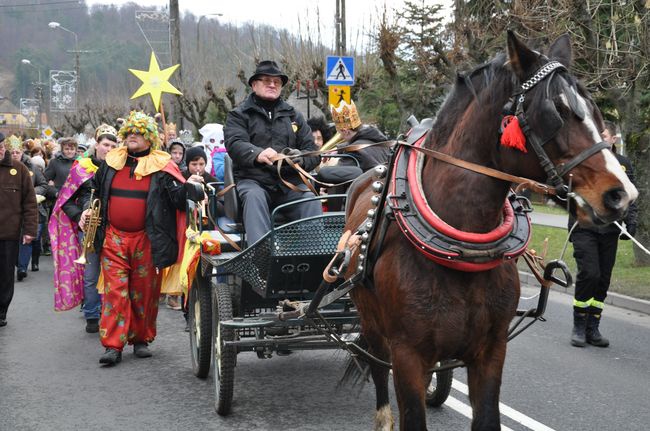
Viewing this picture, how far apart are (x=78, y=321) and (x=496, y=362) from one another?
7094 millimetres

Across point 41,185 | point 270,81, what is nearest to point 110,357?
point 270,81

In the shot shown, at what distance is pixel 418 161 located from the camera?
12.9 ft

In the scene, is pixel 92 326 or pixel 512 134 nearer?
pixel 512 134

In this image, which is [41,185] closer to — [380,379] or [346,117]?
[346,117]

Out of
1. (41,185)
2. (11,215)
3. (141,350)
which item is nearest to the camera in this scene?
(141,350)

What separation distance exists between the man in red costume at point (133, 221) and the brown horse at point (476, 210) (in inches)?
147

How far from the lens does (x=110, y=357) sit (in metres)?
7.41

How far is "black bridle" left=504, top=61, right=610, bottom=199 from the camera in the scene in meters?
3.17

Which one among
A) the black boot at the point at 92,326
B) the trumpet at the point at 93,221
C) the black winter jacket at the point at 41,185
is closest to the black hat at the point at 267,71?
the trumpet at the point at 93,221

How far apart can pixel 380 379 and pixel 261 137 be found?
2.17 meters

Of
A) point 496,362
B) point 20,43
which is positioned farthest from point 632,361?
point 20,43

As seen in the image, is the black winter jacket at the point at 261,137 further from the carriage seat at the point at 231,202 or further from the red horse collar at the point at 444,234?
the red horse collar at the point at 444,234

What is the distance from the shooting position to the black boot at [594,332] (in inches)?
316

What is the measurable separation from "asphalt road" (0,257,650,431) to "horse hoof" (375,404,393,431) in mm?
610
